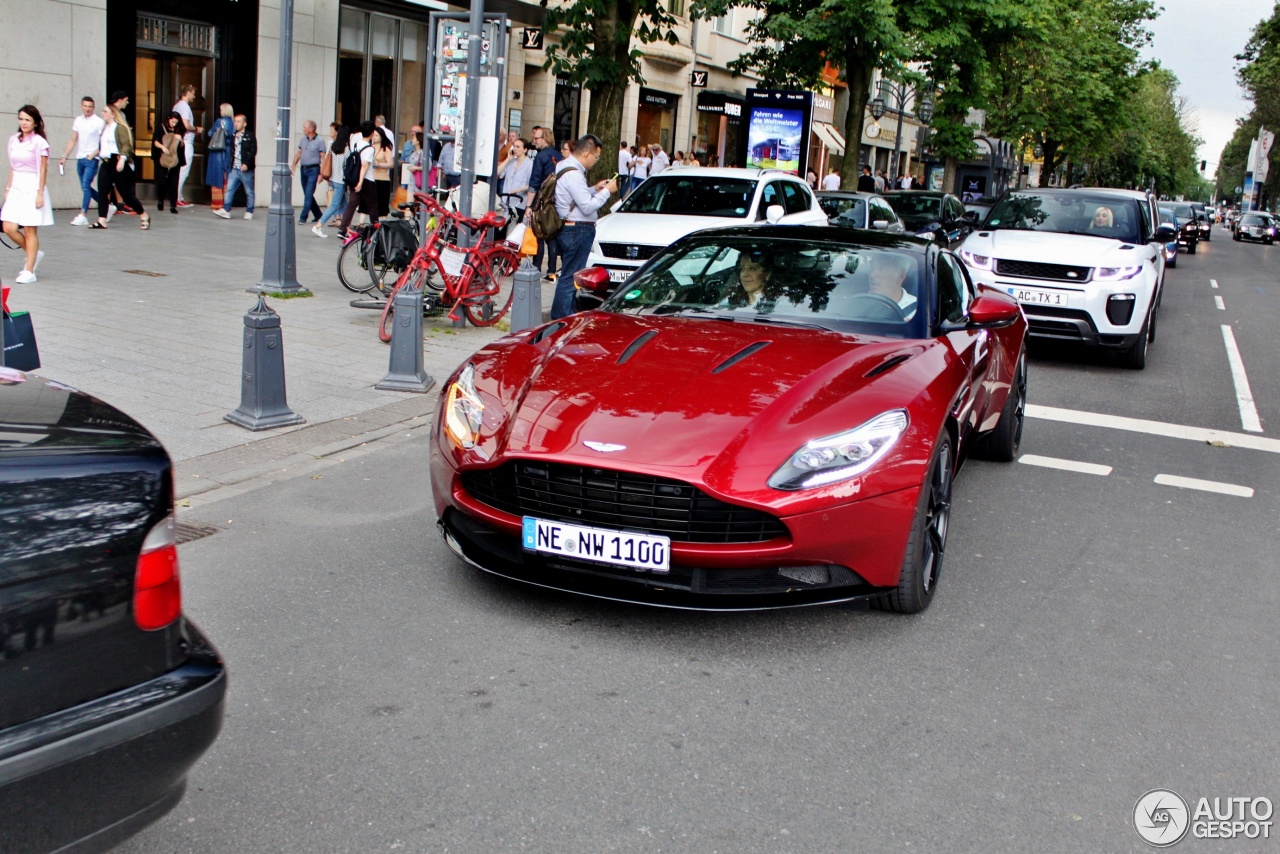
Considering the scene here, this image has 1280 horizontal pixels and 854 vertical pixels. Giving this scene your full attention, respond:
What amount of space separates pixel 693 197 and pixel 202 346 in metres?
6.58

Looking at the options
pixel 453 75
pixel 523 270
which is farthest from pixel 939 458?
pixel 453 75

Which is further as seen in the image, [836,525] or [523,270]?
[523,270]

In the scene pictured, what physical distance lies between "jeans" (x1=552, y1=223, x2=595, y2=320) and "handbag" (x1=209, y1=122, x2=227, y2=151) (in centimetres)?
1082

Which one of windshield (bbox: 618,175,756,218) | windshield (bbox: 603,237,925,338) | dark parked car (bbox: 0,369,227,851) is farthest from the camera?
windshield (bbox: 618,175,756,218)

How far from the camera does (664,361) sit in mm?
4871

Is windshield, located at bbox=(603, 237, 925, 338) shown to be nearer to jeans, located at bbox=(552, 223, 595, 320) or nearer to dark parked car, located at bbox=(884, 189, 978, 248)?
jeans, located at bbox=(552, 223, 595, 320)

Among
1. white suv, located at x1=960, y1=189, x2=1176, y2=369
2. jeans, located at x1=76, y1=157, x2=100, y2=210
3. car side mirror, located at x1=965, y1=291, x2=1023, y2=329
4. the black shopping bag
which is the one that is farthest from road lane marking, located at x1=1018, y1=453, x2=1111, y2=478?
jeans, located at x1=76, y1=157, x2=100, y2=210

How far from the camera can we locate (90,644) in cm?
233

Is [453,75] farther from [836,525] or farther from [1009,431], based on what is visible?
[836,525]

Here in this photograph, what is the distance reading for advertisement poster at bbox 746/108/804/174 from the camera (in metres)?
27.7

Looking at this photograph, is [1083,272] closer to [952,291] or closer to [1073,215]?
[1073,215]

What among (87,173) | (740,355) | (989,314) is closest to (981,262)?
(989,314)

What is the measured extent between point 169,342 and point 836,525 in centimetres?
686

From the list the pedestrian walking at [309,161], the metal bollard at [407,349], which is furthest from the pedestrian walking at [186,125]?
the metal bollard at [407,349]
